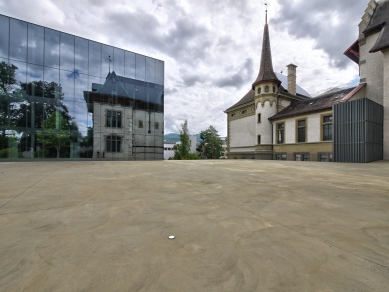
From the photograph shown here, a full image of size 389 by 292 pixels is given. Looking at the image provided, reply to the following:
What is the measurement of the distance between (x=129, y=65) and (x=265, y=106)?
20.6 metres

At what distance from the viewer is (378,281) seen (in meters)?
1.53

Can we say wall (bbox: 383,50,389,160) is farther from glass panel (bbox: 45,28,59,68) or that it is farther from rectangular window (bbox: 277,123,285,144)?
glass panel (bbox: 45,28,59,68)

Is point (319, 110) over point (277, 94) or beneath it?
beneath

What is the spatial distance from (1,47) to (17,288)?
89.8 feet

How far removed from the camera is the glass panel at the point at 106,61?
23.0 metres

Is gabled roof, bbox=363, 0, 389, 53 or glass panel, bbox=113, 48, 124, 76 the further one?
glass panel, bbox=113, 48, 124, 76

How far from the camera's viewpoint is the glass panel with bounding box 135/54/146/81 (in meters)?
24.9

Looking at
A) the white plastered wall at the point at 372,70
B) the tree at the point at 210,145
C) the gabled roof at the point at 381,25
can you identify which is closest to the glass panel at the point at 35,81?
the gabled roof at the point at 381,25

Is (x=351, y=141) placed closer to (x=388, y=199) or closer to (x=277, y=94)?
(x=277, y=94)

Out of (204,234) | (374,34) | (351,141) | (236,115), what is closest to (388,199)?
(204,234)

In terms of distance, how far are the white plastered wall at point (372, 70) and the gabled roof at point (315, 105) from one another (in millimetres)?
2424

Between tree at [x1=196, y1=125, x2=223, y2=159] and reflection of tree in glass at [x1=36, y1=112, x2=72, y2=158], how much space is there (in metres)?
40.2

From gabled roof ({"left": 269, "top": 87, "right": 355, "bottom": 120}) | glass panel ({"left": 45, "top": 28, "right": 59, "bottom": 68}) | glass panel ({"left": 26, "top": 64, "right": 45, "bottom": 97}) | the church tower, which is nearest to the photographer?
glass panel ({"left": 26, "top": 64, "right": 45, "bottom": 97})

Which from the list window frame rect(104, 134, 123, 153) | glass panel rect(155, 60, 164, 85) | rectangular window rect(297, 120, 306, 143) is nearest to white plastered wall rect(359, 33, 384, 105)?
rectangular window rect(297, 120, 306, 143)
